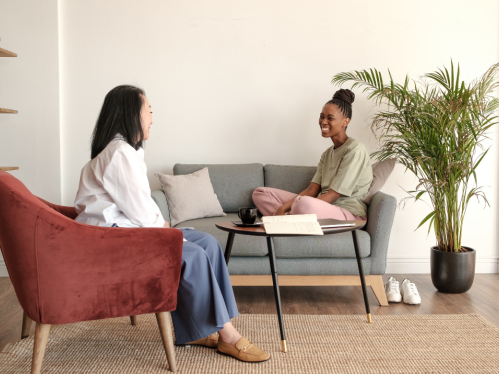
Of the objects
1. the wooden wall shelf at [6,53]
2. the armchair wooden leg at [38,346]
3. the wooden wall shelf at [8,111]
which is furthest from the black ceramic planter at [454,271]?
the wooden wall shelf at [6,53]

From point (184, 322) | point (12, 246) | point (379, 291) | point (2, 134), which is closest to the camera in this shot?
point (12, 246)

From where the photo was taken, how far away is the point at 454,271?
108 inches

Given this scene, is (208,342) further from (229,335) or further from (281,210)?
(281,210)

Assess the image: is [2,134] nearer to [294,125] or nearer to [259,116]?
[259,116]

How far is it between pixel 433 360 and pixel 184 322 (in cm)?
102

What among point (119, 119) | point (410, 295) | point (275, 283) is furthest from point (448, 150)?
point (119, 119)

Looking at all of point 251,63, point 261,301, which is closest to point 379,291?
point 261,301

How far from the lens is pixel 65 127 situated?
3.34 metres

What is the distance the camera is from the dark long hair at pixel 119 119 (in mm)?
1803

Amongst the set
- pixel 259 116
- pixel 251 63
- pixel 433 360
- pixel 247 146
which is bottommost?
pixel 433 360

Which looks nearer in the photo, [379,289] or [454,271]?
[379,289]

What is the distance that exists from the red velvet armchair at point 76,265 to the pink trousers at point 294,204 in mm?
1082

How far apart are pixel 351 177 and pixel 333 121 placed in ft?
1.43

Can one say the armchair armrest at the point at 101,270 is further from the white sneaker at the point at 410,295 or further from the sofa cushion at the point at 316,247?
the white sneaker at the point at 410,295
